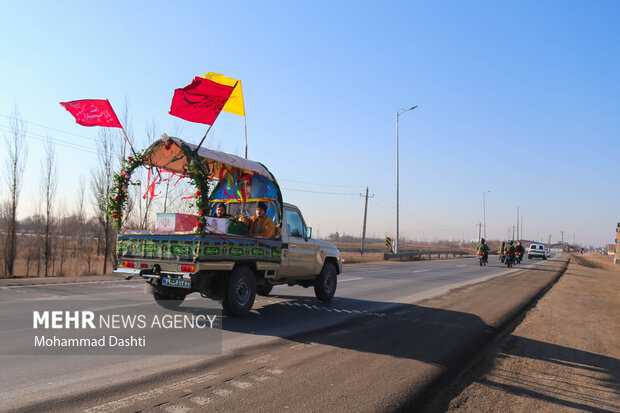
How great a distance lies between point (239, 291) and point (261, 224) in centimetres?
159

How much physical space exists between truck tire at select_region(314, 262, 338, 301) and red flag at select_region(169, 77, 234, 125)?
173 inches

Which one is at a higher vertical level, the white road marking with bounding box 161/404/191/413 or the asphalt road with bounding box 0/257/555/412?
the white road marking with bounding box 161/404/191/413

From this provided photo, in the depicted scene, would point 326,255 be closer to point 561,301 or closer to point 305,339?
point 305,339

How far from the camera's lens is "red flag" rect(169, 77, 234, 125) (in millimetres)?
8062

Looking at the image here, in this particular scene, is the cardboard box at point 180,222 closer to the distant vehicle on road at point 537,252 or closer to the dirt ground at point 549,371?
the dirt ground at point 549,371

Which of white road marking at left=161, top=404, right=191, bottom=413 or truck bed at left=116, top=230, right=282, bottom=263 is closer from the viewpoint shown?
white road marking at left=161, top=404, right=191, bottom=413

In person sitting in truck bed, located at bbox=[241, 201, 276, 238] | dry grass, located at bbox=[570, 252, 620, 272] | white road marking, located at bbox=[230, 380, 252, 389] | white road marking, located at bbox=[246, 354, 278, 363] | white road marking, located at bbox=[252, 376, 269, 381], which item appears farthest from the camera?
dry grass, located at bbox=[570, 252, 620, 272]

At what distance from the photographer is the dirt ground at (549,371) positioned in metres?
4.25

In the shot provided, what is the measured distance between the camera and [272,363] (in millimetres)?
5098

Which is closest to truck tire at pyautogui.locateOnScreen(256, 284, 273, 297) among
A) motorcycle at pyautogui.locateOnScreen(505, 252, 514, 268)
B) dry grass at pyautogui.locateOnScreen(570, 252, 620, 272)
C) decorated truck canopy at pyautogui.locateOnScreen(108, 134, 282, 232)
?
decorated truck canopy at pyautogui.locateOnScreen(108, 134, 282, 232)

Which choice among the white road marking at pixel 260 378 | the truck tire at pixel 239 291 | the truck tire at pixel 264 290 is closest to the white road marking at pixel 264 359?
the white road marking at pixel 260 378

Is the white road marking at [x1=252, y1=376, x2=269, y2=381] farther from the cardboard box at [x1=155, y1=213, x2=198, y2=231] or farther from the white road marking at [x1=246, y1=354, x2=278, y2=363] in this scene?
the cardboard box at [x1=155, y1=213, x2=198, y2=231]

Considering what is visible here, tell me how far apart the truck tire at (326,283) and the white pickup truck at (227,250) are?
2 cm

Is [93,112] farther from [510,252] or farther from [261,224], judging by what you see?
[510,252]
